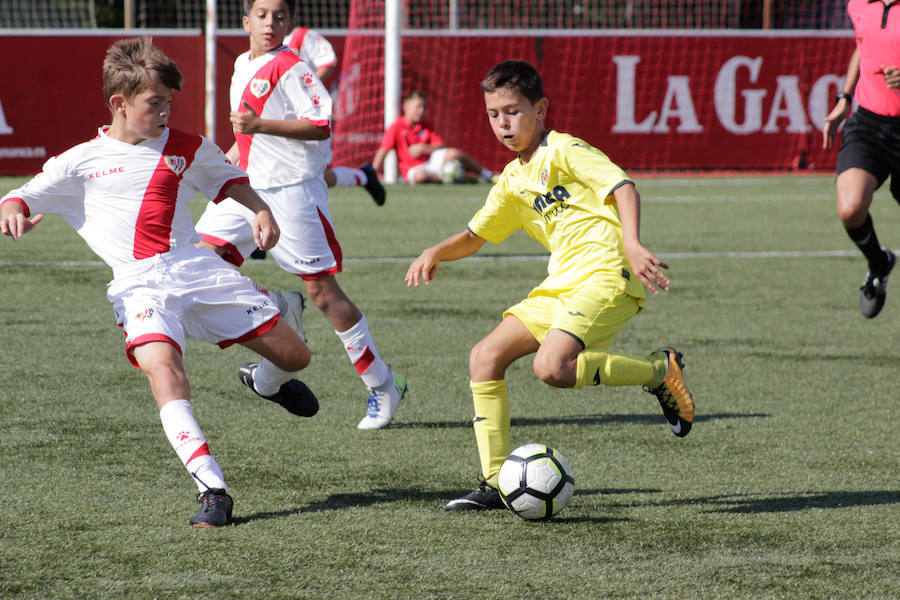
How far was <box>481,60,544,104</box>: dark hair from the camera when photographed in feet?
13.4

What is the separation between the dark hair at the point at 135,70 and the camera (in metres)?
3.88

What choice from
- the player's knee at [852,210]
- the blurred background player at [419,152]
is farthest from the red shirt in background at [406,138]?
the player's knee at [852,210]

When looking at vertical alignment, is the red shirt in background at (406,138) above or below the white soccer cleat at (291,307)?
below

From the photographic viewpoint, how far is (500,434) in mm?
4043

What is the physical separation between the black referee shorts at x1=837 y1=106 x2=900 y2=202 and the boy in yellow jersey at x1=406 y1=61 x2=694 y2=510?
9.06 ft

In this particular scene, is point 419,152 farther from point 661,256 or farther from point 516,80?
point 516,80

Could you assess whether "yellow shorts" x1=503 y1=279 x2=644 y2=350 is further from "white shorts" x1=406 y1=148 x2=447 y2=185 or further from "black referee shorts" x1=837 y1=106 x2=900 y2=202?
"white shorts" x1=406 y1=148 x2=447 y2=185

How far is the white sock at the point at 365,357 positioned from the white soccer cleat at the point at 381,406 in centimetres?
4

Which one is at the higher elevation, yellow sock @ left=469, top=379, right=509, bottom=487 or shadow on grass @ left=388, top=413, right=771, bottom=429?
yellow sock @ left=469, top=379, right=509, bottom=487

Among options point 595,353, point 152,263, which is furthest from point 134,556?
point 595,353

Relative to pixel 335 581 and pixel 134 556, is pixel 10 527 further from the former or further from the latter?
pixel 335 581

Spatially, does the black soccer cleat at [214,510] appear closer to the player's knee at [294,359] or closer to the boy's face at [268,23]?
the player's knee at [294,359]

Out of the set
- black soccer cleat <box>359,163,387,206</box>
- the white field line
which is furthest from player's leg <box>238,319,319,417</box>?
the white field line

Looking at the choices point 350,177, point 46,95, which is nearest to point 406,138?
point 46,95
